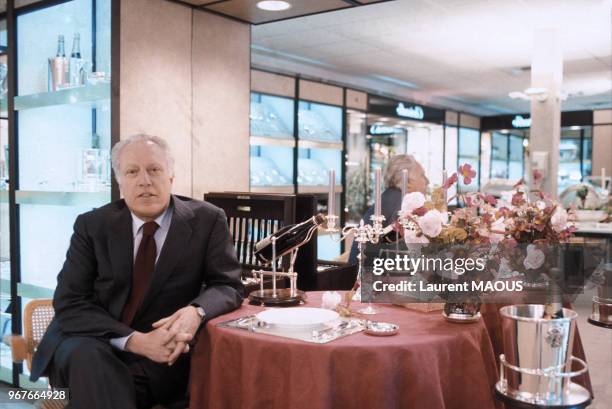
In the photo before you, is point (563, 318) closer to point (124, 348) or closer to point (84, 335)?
point (124, 348)

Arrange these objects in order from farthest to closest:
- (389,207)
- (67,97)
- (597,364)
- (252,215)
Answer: (597,364), (389,207), (67,97), (252,215)

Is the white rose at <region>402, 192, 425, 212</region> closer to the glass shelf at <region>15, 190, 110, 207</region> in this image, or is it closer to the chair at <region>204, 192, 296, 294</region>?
the chair at <region>204, 192, 296, 294</region>

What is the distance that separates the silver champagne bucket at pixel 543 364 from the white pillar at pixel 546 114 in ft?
19.3

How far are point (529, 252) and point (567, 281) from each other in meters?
0.48

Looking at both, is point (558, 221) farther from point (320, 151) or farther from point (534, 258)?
point (320, 151)

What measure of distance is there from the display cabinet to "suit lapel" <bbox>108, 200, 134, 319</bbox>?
1.12m

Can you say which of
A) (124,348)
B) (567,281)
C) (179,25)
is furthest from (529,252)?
(179,25)

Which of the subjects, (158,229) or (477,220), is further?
(158,229)

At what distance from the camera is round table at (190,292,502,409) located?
77.6 inches

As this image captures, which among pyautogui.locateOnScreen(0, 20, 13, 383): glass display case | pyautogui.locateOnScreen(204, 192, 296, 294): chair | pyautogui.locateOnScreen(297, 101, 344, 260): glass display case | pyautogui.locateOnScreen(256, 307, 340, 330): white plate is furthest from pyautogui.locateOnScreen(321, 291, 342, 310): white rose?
pyautogui.locateOnScreen(297, 101, 344, 260): glass display case

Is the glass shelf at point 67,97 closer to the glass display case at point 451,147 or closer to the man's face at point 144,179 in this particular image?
the man's face at point 144,179

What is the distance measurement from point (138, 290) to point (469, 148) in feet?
34.6

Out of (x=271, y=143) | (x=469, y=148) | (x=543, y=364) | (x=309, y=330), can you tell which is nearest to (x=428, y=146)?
(x=469, y=148)

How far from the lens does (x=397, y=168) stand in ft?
14.6
